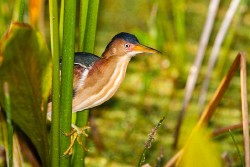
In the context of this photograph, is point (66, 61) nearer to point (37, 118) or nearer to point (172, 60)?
point (37, 118)

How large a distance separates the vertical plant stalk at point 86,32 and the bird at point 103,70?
0.20 ft

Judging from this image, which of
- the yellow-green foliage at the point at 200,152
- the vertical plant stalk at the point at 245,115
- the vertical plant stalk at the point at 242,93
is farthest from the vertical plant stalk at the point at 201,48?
the yellow-green foliage at the point at 200,152

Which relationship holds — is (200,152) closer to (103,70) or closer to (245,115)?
(103,70)

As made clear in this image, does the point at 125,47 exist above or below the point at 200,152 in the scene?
above

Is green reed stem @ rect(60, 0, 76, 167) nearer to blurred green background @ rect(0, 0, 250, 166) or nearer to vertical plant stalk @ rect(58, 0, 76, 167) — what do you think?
vertical plant stalk @ rect(58, 0, 76, 167)

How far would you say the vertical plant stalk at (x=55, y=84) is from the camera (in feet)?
3.74

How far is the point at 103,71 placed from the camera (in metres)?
1.20

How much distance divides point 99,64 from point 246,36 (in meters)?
1.58

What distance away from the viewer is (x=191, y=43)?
8.66ft

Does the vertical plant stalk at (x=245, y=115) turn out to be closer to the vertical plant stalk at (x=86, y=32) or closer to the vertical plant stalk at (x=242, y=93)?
the vertical plant stalk at (x=242, y=93)

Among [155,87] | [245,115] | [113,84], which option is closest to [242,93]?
[245,115]

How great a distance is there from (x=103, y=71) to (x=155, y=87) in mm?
1171

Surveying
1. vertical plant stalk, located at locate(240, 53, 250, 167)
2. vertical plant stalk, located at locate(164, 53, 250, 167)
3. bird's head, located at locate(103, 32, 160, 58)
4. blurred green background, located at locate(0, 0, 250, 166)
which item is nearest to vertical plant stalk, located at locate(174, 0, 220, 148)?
blurred green background, located at locate(0, 0, 250, 166)

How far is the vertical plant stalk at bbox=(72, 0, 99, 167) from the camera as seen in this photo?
1.26m
